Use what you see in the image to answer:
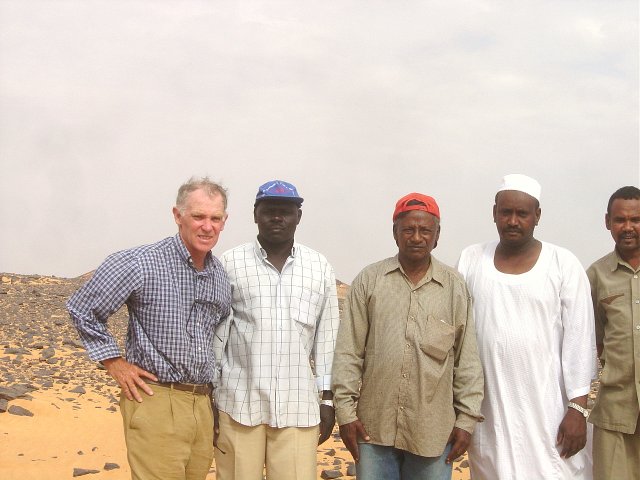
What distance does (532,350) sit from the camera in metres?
4.62

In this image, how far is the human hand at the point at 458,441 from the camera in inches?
174

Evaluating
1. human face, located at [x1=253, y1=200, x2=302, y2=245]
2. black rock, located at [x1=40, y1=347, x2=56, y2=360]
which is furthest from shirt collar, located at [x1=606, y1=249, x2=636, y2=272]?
black rock, located at [x1=40, y1=347, x2=56, y2=360]

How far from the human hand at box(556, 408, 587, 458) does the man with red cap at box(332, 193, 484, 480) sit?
1.79 feet

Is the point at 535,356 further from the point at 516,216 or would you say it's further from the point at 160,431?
the point at 160,431

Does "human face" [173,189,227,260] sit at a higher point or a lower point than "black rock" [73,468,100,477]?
higher

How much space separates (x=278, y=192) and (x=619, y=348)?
2278mm

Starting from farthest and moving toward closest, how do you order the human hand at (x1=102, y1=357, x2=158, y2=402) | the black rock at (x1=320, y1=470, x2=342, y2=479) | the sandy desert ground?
the sandy desert ground < the black rock at (x1=320, y1=470, x2=342, y2=479) < the human hand at (x1=102, y1=357, x2=158, y2=402)

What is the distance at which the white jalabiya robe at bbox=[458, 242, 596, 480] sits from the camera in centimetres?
463

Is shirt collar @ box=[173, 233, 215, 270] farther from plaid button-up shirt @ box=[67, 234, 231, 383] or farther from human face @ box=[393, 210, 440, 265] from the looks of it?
human face @ box=[393, 210, 440, 265]

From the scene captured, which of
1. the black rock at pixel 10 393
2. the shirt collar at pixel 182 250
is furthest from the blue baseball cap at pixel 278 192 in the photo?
the black rock at pixel 10 393

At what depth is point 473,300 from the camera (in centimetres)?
480

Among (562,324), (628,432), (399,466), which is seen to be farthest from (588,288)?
(399,466)

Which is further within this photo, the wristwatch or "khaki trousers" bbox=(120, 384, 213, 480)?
the wristwatch

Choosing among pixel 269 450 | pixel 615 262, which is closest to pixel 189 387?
pixel 269 450
